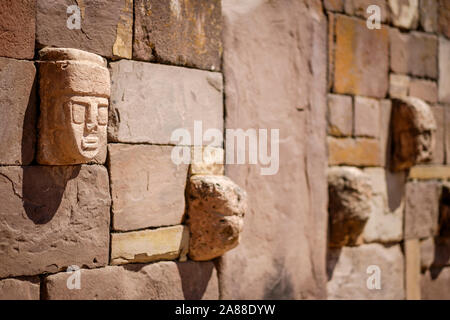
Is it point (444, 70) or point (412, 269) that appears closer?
point (412, 269)

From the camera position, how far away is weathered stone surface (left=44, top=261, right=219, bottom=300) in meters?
2.78

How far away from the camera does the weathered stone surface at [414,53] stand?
4.56 meters

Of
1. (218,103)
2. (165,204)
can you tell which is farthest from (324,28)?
(165,204)

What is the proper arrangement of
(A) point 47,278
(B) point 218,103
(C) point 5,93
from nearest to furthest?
(C) point 5,93 → (A) point 47,278 → (B) point 218,103

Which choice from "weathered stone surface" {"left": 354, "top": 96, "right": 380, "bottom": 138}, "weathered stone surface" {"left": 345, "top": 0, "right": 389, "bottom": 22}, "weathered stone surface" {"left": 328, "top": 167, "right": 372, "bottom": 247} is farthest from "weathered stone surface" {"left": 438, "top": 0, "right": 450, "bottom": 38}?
"weathered stone surface" {"left": 328, "top": 167, "right": 372, "bottom": 247}

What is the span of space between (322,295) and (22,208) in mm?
2314

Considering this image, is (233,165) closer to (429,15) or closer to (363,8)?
(363,8)

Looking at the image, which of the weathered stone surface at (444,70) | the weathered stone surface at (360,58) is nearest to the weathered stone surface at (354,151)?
the weathered stone surface at (360,58)

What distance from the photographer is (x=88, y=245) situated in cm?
282

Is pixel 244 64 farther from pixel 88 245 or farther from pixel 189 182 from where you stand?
pixel 88 245

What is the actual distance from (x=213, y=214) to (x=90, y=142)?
0.89 meters

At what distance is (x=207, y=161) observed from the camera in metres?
3.32

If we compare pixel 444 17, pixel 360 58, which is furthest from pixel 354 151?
pixel 444 17

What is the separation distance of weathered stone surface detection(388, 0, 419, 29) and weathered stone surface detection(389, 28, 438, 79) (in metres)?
0.07
